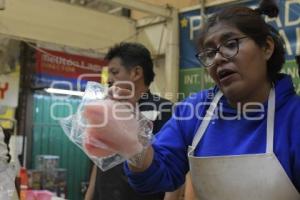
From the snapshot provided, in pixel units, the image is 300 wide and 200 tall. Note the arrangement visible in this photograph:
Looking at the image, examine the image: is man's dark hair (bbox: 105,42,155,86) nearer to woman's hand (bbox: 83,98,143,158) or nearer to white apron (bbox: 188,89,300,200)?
white apron (bbox: 188,89,300,200)

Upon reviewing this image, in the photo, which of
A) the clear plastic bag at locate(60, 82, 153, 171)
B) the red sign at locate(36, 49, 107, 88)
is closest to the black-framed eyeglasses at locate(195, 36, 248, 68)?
the clear plastic bag at locate(60, 82, 153, 171)

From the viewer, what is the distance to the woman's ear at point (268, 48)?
0.93 m

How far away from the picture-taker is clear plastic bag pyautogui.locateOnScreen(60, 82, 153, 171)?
0.71m

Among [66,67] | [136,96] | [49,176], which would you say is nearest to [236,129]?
[136,96]

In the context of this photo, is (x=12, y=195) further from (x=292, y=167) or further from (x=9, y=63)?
(x=9, y=63)

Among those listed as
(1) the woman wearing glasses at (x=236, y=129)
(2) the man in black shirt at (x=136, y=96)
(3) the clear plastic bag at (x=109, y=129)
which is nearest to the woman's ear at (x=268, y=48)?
(1) the woman wearing glasses at (x=236, y=129)

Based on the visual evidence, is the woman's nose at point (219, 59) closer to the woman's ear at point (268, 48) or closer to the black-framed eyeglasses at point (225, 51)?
the black-framed eyeglasses at point (225, 51)

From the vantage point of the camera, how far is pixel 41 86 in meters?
3.75

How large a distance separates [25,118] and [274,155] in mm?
3327

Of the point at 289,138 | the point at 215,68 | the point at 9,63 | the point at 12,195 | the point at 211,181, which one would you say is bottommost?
the point at 12,195

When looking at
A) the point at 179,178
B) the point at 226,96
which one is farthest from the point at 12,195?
the point at 226,96

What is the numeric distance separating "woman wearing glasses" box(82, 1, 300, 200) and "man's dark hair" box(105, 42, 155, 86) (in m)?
0.71

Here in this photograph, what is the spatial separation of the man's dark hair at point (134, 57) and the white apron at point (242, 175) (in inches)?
29.6

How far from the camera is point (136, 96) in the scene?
1.49 metres
